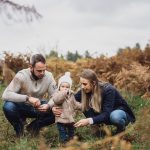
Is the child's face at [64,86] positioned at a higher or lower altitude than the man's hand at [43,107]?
higher

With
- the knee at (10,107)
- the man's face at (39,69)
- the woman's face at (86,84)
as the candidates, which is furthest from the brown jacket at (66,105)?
the knee at (10,107)

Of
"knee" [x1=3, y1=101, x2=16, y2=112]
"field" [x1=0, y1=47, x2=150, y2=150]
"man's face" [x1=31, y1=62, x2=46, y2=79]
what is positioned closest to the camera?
"field" [x1=0, y1=47, x2=150, y2=150]

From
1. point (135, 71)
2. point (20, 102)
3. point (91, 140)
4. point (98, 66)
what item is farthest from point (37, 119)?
point (98, 66)

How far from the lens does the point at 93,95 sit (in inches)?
320

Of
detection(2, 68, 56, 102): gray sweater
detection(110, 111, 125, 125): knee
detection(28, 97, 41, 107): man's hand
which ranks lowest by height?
detection(110, 111, 125, 125): knee

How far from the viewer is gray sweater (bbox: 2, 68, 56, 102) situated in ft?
27.3

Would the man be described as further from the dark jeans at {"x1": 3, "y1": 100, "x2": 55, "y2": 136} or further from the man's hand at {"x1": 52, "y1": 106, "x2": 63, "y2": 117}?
the man's hand at {"x1": 52, "y1": 106, "x2": 63, "y2": 117}

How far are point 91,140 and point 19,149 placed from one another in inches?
53.8

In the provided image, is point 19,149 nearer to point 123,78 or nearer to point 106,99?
point 106,99

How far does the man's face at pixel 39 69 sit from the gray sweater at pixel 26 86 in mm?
161

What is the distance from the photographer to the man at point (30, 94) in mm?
8164

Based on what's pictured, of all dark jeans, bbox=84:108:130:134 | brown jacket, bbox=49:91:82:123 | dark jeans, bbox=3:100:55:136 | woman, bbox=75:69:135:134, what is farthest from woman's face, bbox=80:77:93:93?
dark jeans, bbox=3:100:55:136

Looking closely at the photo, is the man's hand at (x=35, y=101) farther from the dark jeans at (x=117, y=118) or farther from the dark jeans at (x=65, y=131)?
the dark jeans at (x=117, y=118)

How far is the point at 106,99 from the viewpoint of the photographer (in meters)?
8.22
